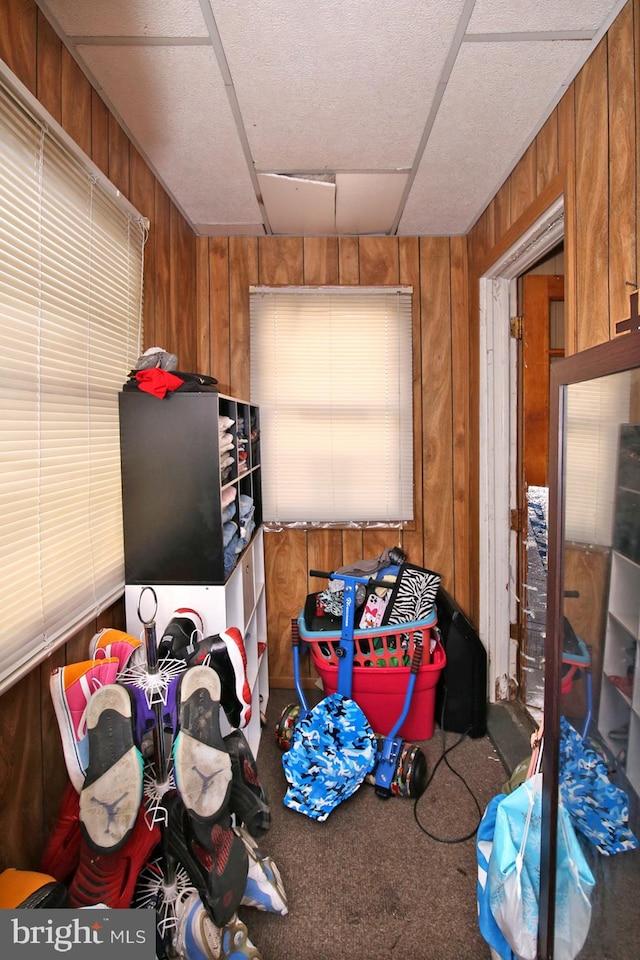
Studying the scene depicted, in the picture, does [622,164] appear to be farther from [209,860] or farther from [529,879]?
[209,860]

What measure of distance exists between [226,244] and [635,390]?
98.2 inches

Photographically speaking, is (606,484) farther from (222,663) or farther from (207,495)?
(207,495)

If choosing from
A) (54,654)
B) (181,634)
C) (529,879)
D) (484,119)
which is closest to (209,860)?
(181,634)

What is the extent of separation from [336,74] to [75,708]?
6.36 feet

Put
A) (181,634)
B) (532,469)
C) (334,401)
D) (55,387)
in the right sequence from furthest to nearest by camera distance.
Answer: (334,401), (532,469), (181,634), (55,387)

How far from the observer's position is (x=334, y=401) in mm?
2834

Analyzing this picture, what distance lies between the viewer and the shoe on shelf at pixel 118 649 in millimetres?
1371

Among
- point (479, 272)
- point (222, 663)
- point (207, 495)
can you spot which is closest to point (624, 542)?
point (222, 663)

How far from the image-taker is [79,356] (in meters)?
1.48

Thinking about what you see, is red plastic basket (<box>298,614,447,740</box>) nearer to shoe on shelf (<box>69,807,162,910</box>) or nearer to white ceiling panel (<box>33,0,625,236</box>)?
shoe on shelf (<box>69,807,162,910</box>)

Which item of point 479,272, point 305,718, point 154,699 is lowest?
point 305,718

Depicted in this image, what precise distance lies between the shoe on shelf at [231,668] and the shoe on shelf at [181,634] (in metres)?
0.05

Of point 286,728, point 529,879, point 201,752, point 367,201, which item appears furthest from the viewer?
point 367,201

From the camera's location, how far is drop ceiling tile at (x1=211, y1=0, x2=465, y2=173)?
4.33 feet
